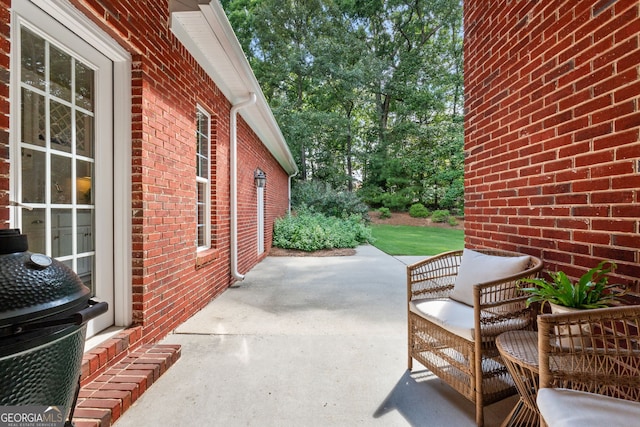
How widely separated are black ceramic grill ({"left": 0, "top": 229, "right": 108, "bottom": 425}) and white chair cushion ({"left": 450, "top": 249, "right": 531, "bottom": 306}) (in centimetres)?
212

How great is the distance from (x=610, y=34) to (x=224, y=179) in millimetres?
4137

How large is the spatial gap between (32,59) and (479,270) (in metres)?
3.01

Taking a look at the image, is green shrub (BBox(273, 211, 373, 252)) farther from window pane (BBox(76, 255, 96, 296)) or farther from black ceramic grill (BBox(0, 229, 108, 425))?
black ceramic grill (BBox(0, 229, 108, 425))

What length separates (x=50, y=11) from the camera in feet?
5.84

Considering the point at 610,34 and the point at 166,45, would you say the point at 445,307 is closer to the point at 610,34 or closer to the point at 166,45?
the point at 610,34

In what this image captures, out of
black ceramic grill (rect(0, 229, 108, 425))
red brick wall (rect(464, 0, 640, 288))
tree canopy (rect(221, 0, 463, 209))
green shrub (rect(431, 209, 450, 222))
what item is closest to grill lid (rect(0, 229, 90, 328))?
black ceramic grill (rect(0, 229, 108, 425))

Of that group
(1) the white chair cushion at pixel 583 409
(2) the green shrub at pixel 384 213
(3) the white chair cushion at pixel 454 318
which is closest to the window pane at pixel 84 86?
(3) the white chair cushion at pixel 454 318

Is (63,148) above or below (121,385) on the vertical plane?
above

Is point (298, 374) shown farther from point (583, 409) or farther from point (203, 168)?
point (203, 168)

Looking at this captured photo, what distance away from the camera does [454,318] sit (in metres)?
1.95

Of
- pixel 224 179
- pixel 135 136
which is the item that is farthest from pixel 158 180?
pixel 224 179

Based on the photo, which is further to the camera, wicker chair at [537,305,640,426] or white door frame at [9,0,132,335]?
white door frame at [9,0,132,335]

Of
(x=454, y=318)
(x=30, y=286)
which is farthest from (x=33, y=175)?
(x=454, y=318)

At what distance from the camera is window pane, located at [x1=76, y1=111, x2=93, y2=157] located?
2.10 meters
